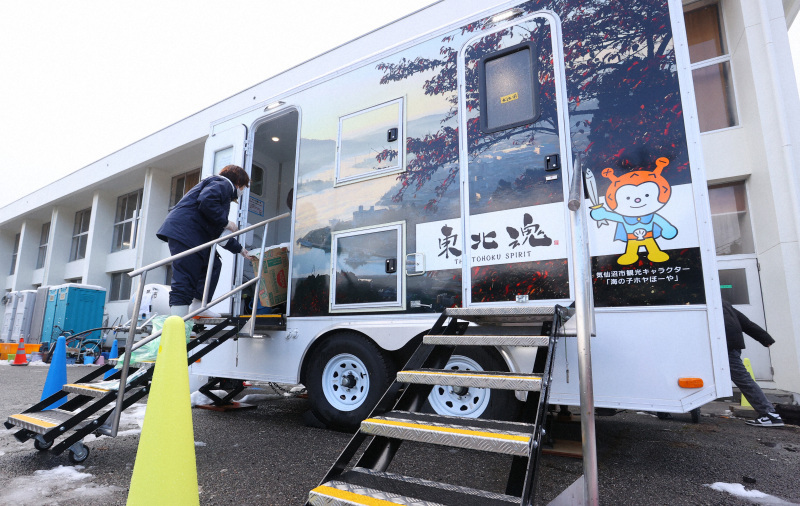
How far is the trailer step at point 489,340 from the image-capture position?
2.17m

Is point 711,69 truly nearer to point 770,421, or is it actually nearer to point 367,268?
point 770,421

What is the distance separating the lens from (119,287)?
16344mm

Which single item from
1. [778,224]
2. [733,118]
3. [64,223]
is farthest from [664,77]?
[64,223]

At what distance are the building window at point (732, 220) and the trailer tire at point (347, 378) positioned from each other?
6.34 metres

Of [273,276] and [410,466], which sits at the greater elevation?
[273,276]

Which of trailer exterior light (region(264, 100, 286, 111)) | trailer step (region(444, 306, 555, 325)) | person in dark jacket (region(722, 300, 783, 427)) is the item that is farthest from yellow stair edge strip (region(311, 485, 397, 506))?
person in dark jacket (region(722, 300, 783, 427))

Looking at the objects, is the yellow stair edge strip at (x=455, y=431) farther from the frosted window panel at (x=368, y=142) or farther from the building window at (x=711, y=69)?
the building window at (x=711, y=69)

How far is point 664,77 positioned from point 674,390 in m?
1.81

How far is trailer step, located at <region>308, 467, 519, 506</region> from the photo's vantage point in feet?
5.02

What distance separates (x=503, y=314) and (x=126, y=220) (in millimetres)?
17877

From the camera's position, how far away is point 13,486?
2.42m

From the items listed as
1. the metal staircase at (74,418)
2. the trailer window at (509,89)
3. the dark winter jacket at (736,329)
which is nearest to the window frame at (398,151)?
the trailer window at (509,89)

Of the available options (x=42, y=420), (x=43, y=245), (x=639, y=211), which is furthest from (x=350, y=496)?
(x=43, y=245)

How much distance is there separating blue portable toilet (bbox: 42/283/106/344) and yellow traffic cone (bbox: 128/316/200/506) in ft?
46.5
